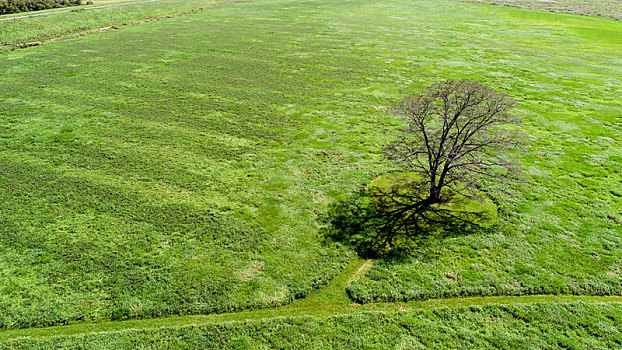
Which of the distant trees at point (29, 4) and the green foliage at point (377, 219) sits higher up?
the distant trees at point (29, 4)

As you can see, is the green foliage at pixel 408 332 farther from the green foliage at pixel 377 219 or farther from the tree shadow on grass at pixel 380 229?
the green foliage at pixel 377 219

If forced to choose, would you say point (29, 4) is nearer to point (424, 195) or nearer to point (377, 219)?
point (377, 219)

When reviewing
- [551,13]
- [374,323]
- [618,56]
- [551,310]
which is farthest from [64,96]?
[551,13]

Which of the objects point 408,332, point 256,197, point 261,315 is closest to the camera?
point 408,332

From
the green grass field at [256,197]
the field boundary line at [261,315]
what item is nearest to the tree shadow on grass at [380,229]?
the green grass field at [256,197]

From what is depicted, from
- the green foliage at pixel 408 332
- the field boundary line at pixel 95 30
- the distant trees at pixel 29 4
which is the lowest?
the green foliage at pixel 408 332

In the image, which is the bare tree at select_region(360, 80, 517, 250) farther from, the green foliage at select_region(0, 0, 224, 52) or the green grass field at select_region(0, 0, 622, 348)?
the green foliage at select_region(0, 0, 224, 52)

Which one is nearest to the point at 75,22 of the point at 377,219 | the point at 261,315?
the point at 377,219
